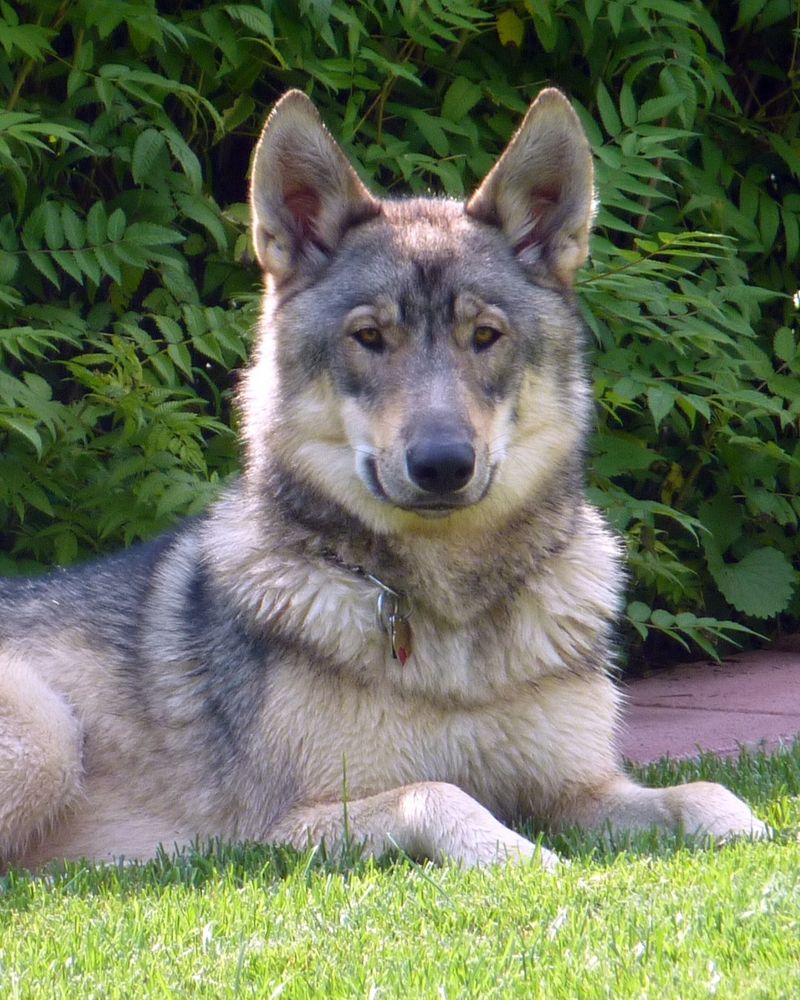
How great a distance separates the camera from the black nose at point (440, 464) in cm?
333

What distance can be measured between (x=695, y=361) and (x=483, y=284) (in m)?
2.11

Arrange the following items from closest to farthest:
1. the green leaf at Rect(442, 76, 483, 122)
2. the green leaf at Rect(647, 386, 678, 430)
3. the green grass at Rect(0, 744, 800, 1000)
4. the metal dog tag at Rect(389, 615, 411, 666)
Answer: the green grass at Rect(0, 744, 800, 1000), the metal dog tag at Rect(389, 615, 411, 666), the green leaf at Rect(647, 386, 678, 430), the green leaf at Rect(442, 76, 483, 122)

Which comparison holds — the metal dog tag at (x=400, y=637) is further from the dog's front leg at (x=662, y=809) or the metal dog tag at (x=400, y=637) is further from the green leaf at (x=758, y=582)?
the green leaf at (x=758, y=582)

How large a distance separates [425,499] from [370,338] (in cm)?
47

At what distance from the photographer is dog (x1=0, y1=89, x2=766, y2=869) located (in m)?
3.51

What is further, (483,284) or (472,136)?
(472,136)


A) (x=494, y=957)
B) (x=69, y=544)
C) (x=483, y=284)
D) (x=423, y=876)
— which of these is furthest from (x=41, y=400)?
(x=494, y=957)

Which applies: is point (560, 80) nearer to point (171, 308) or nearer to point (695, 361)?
point (695, 361)

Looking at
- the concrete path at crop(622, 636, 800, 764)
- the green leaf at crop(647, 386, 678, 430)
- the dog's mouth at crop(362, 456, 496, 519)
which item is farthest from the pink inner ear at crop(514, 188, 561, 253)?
the concrete path at crop(622, 636, 800, 764)

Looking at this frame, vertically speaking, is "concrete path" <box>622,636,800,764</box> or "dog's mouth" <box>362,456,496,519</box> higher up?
"dog's mouth" <box>362,456,496,519</box>

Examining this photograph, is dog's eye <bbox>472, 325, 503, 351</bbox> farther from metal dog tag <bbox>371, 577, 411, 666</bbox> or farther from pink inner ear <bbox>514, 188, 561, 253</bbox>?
metal dog tag <bbox>371, 577, 411, 666</bbox>

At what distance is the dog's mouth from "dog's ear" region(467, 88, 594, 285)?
0.72 m

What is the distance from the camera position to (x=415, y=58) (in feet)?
18.3

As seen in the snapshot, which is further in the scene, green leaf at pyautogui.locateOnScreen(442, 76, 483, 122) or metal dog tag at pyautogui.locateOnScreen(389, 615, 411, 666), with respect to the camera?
green leaf at pyautogui.locateOnScreen(442, 76, 483, 122)
